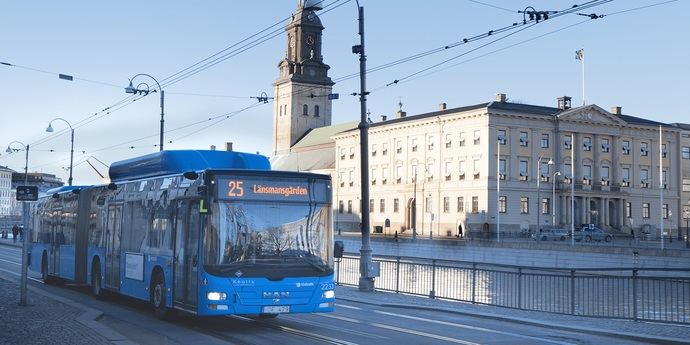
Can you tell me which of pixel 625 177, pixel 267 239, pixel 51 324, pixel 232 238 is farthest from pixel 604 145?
pixel 51 324

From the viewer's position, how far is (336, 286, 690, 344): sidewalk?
613 inches

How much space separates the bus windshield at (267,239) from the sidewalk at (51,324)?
2266 mm

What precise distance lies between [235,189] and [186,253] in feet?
5.03

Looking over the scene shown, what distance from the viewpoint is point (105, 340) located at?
13156mm

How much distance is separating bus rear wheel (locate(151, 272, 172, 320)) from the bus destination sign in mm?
2800

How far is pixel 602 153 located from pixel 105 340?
9358cm

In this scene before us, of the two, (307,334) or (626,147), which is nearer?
(307,334)

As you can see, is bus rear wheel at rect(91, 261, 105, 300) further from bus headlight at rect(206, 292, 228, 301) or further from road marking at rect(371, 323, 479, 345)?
road marking at rect(371, 323, 479, 345)

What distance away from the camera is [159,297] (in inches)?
677

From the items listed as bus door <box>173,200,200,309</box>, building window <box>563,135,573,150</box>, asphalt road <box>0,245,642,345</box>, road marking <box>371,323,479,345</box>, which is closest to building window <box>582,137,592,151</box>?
building window <box>563,135,573,150</box>

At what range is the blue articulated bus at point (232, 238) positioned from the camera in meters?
14.9

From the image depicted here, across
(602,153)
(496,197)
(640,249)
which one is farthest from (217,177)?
(602,153)

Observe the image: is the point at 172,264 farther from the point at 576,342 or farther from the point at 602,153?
the point at 602,153

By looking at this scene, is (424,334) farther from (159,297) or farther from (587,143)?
(587,143)
